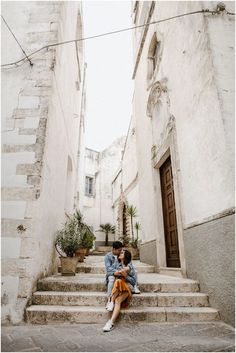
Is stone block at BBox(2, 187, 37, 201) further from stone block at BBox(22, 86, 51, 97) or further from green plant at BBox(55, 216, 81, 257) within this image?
stone block at BBox(22, 86, 51, 97)

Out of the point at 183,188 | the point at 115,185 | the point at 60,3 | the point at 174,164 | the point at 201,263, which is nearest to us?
the point at 201,263

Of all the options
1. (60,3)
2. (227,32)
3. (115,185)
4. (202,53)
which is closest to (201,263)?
(202,53)

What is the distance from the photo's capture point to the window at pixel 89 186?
1836cm

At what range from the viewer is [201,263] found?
3.74 m

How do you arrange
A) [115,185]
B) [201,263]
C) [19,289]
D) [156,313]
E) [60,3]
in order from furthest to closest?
1. [115,185]
2. [60,3]
3. [201,263]
4. [19,289]
5. [156,313]

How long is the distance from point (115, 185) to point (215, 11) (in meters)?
14.0

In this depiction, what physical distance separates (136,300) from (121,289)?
36 cm

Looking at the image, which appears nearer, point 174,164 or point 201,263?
point 201,263

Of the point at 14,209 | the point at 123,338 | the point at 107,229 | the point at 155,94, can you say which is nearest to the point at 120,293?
the point at 123,338

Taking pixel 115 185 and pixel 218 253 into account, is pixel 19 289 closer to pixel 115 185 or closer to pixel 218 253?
pixel 218 253

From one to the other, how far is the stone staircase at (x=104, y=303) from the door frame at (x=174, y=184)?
2.64 feet

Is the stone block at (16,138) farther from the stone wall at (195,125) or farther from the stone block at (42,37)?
the stone wall at (195,125)

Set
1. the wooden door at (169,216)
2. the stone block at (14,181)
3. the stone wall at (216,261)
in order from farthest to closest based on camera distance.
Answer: the wooden door at (169,216) < the stone block at (14,181) < the stone wall at (216,261)

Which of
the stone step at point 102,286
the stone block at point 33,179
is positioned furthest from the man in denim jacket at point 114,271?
the stone block at point 33,179
